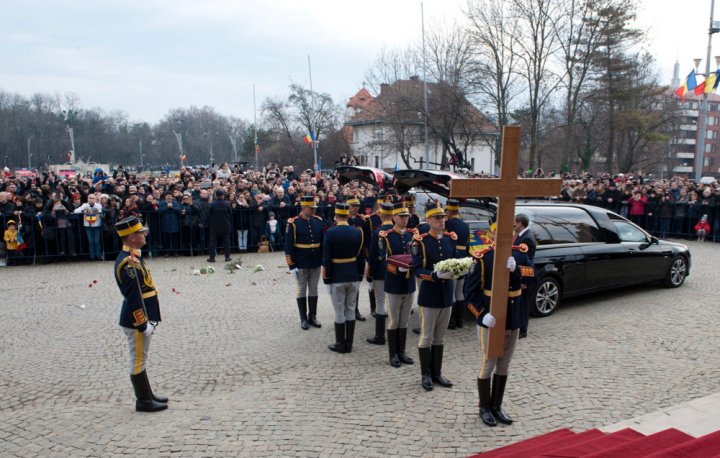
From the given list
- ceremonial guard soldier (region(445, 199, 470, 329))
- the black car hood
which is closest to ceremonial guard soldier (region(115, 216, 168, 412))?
ceremonial guard soldier (region(445, 199, 470, 329))

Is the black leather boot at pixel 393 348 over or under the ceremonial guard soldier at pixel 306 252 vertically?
under

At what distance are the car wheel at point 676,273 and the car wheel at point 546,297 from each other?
3304 millimetres

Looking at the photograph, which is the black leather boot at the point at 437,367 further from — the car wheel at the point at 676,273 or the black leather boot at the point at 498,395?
the car wheel at the point at 676,273

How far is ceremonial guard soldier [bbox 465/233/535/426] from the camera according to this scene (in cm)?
506

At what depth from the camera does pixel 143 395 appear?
17.3 ft

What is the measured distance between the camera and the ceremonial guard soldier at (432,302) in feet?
19.2

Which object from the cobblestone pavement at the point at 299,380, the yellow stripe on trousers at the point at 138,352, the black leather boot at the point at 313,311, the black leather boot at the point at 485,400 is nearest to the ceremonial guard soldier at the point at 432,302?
the cobblestone pavement at the point at 299,380

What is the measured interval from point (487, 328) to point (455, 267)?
81cm

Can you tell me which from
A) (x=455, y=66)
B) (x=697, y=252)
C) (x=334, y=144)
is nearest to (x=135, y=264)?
(x=697, y=252)

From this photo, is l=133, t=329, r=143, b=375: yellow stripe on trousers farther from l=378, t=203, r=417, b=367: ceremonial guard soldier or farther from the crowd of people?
the crowd of people

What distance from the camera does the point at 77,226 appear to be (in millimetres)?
13852

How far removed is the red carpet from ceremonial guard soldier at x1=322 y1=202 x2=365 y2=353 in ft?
10.2

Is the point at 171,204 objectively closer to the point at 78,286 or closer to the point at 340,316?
the point at 78,286

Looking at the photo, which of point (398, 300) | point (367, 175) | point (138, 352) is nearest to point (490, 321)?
point (398, 300)
